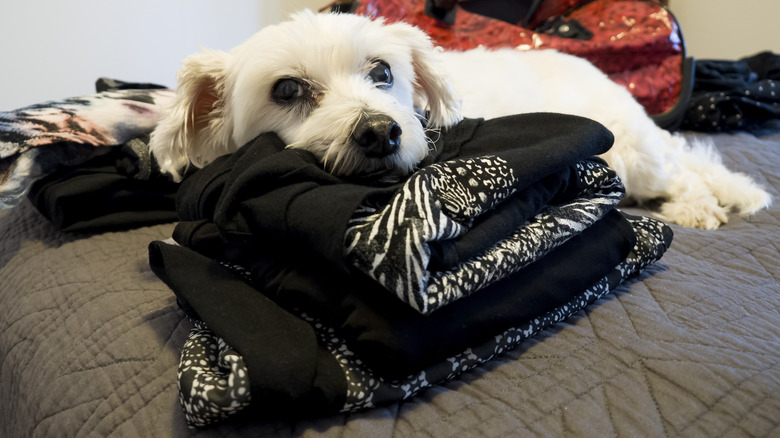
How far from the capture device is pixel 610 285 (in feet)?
2.44

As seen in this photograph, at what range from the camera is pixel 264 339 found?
53cm

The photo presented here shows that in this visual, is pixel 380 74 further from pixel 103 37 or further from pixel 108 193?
pixel 103 37

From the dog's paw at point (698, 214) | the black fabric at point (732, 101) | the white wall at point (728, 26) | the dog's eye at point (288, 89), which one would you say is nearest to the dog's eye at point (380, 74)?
the dog's eye at point (288, 89)

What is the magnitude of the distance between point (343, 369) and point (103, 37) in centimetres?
187

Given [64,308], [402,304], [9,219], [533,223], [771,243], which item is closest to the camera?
[402,304]

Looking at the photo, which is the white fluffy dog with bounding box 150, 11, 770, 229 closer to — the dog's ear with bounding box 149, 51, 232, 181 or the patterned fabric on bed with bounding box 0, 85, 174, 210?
the dog's ear with bounding box 149, 51, 232, 181

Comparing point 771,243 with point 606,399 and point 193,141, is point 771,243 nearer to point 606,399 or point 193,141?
point 606,399

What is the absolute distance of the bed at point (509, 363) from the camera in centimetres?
53

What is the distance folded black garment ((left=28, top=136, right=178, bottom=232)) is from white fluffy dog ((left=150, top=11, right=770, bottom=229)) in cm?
14

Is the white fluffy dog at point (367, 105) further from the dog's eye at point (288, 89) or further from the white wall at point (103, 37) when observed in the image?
the white wall at point (103, 37)

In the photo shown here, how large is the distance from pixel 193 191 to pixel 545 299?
0.49m

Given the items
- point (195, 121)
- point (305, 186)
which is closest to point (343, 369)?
point (305, 186)

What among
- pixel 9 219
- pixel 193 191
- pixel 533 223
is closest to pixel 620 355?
pixel 533 223

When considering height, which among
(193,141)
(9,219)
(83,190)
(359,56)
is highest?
(359,56)
